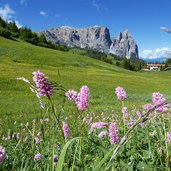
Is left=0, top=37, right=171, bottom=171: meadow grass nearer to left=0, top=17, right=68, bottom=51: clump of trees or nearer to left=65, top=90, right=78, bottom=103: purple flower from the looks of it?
left=65, top=90, right=78, bottom=103: purple flower

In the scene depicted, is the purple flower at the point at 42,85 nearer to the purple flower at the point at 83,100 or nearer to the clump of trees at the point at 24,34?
the purple flower at the point at 83,100

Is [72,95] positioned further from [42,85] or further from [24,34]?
[24,34]

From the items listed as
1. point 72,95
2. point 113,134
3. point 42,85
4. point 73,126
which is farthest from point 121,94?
point 73,126

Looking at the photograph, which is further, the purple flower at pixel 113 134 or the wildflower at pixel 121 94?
the wildflower at pixel 121 94

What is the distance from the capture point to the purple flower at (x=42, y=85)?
1.72 meters

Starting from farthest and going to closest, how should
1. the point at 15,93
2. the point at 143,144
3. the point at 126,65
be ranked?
the point at 126,65 < the point at 15,93 < the point at 143,144

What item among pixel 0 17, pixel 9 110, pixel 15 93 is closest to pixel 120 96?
pixel 9 110

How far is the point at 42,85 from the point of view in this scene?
68.1 inches

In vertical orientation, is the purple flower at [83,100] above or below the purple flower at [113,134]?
above

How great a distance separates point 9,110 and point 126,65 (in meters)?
129

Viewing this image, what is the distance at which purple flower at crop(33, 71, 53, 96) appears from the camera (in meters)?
1.72

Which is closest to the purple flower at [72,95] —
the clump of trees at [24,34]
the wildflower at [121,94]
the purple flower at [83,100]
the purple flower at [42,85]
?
the purple flower at [83,100]

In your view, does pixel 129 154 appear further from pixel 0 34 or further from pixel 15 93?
pixel 0 34

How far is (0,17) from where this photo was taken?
124875 mm
